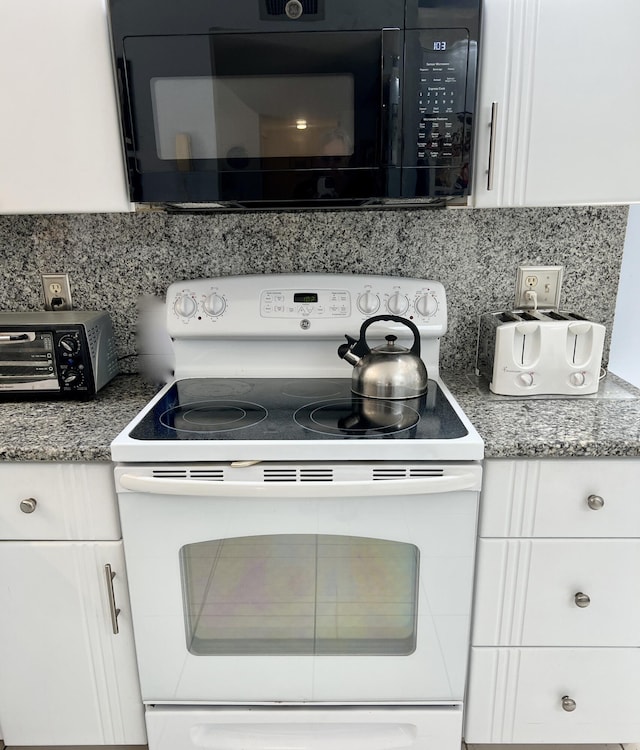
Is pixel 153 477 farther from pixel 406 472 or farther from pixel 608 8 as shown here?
pixel 608 8

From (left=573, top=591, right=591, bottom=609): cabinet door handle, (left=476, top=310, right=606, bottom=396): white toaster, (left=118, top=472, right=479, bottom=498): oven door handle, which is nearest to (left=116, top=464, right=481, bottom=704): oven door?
(left=118, top=472, right=479, bottom=498): oven door handle

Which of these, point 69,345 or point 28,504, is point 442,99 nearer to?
point 69,345

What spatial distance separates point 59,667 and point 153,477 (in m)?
0.56

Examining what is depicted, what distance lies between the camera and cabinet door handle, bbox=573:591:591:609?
121 cm

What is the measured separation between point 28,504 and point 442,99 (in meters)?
1.20

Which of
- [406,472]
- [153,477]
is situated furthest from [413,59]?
[153,477]

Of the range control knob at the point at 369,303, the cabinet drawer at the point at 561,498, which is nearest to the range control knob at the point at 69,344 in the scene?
the range control knob at the point at 369,303

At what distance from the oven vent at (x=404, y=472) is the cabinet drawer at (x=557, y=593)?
215mm

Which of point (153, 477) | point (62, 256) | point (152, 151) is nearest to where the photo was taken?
point (153, 477)

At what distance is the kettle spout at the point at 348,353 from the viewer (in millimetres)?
1383

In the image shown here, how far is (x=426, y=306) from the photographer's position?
1.47m

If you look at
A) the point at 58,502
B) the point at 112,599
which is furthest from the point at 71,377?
the point at 112,599

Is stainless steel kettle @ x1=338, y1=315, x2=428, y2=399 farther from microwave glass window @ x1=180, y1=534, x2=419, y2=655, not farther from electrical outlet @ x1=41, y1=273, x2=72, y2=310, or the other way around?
electrical outlet @ x1=41, y1=273, x2=72, y2=310

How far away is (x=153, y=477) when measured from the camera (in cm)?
112
